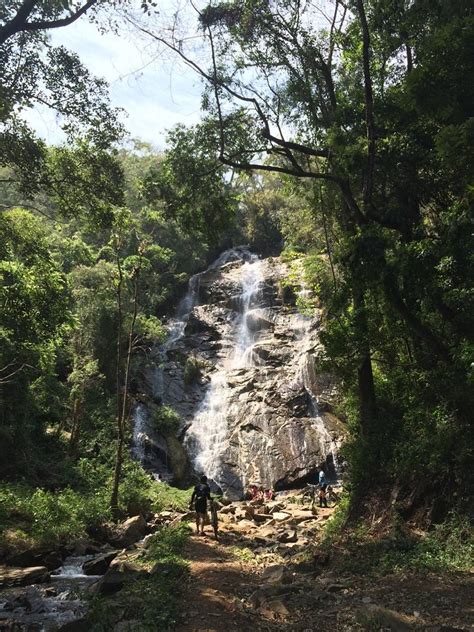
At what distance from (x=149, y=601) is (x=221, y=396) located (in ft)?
57.5

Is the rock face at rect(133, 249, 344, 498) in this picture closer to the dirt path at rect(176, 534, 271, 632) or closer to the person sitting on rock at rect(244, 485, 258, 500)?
the person sitting on rock at rect(244, 485, 258, 500)

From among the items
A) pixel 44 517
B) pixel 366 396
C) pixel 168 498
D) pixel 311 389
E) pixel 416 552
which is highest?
pixel 311 389

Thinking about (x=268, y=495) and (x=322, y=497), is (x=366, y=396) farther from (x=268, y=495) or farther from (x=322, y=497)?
(x=268, y=495)

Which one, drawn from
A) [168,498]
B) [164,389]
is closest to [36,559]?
[168,498]

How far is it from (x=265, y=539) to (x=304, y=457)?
8.45 meters

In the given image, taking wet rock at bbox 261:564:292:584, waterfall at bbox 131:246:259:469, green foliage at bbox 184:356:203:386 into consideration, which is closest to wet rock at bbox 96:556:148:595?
wet rock at bbox 261:564:292:584

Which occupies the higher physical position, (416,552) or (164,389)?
(164,389)

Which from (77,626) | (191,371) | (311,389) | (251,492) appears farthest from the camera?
(191,371)

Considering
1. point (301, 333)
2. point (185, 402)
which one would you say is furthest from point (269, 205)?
point (185, 402)

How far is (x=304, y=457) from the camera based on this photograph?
778 inches

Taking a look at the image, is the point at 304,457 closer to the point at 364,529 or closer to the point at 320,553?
the point at 364,529

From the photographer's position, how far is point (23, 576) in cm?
932

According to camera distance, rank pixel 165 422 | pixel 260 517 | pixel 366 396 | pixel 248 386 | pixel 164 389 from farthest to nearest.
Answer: pixel 164 389 → pixel 248 386 → pixel 165 422 → pixel 260 517 → pixel 366 396

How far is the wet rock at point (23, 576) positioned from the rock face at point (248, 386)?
1030cm
